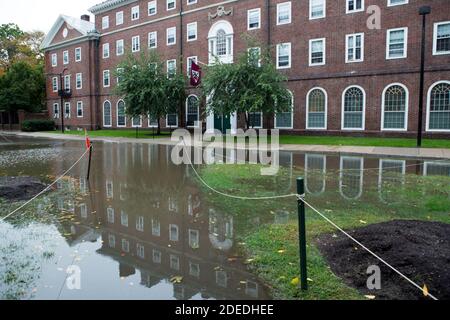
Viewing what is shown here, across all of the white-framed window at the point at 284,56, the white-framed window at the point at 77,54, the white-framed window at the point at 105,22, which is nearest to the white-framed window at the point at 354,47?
the white-framed window at the point at 284,56

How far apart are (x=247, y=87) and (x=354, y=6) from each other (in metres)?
9.17

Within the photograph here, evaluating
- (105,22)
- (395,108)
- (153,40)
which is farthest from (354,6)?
(105,22)

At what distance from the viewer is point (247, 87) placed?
83.2 feet

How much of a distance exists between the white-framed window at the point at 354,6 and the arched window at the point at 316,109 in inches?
215

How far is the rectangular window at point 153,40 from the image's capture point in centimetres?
3981

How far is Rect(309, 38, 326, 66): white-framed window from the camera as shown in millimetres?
28375

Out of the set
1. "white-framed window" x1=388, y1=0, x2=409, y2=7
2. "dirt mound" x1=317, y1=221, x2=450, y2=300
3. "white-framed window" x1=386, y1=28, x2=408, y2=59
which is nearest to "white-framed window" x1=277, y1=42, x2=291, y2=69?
"white-framed window" x1=386, y1=28, x2=408, y2=59

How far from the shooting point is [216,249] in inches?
232

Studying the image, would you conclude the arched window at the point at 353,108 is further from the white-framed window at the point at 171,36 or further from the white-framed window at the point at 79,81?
the white-framed window at the point at 79,81

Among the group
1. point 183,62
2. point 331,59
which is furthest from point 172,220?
point 183,62

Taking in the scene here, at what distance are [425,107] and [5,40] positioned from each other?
61.5m

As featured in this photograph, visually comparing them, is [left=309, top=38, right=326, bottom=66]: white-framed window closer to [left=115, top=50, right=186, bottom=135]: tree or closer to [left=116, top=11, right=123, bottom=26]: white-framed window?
[left=115, top=50, right=186, bottom=135]: tree

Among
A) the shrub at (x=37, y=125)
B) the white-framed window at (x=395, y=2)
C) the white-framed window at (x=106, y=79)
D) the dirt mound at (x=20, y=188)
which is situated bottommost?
the dirt mound at (x=20, y=188)

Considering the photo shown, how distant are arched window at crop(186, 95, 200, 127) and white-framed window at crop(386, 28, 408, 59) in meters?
16.9
